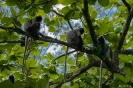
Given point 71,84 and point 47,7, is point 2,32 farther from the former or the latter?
point 71,84

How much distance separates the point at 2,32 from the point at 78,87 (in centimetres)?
136

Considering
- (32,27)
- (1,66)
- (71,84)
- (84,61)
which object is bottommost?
(71,84)

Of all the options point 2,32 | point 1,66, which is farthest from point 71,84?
point 2,32

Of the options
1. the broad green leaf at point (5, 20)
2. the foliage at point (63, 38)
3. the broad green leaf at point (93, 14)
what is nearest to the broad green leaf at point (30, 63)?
the foliage at point (63, 38)

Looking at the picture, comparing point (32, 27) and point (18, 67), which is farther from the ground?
point (32, 27)

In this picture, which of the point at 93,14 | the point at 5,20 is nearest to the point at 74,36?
the point at 93,14

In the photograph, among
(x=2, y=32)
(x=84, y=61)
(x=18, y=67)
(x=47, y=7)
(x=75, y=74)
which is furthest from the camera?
(x=84, y=61)

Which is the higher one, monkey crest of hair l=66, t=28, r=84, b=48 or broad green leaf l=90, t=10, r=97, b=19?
broad green leaf l=90, t=10, r=97, b=19

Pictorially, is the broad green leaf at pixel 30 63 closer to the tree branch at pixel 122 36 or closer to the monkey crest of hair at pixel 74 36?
the monkey crest of hair at pixel 74 36

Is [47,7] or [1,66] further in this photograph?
[1,66]

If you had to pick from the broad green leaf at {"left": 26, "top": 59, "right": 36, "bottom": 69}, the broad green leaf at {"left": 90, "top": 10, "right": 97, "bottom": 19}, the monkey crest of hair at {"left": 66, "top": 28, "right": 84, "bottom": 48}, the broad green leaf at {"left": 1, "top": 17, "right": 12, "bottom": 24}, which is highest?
the broad green leaf at {"left": 1, "top": 17, "right": 12, "bottom": 24}

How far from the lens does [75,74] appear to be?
11.0 ft

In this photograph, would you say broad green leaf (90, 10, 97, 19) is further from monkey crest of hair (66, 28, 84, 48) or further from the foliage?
monkey crest of hair (66, 28, 84, 48)

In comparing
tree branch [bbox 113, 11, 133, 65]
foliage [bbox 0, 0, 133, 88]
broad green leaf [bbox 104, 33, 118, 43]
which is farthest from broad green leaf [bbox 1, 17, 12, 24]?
tree branch [bbox 113, 11, 133, 65]
